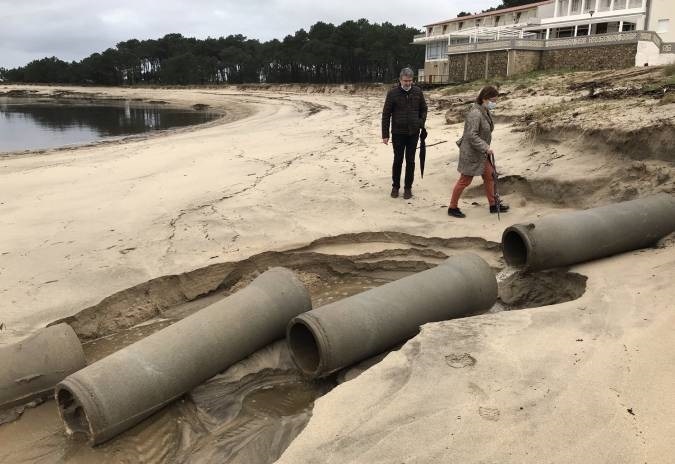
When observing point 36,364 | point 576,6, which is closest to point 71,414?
point 36,364

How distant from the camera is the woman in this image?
611 cm

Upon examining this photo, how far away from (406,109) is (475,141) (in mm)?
1111

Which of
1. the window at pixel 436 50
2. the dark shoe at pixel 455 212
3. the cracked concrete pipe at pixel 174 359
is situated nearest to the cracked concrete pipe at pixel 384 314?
the cracked concrete pipe at pixel 174 359

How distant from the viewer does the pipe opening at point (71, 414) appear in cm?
317

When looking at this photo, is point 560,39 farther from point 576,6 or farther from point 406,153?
point 406,153

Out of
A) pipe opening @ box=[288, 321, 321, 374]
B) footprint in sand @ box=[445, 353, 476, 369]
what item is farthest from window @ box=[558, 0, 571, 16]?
footprint in sand @ box=[445, 353, 476, 369]

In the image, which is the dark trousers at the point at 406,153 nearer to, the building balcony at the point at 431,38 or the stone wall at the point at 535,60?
the stone wall at the point at 535,60

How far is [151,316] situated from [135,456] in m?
1.71

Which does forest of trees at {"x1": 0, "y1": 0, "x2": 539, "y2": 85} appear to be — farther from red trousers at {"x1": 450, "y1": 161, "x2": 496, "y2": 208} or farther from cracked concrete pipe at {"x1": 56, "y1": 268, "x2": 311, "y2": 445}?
cracked concrete pipe at {"x1": 56, "y1": 268, "x2": 311, "y2": 445}

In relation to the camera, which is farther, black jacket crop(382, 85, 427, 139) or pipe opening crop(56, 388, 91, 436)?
black jacket crop(382, 85, 427, 139)

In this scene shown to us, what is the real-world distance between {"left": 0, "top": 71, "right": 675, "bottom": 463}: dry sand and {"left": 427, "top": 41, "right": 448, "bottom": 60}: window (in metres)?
34.3

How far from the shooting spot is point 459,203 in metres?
6.88

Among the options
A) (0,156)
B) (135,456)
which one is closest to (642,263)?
(135,456)

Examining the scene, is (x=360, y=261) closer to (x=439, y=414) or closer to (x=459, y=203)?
(x=459, y=203)
